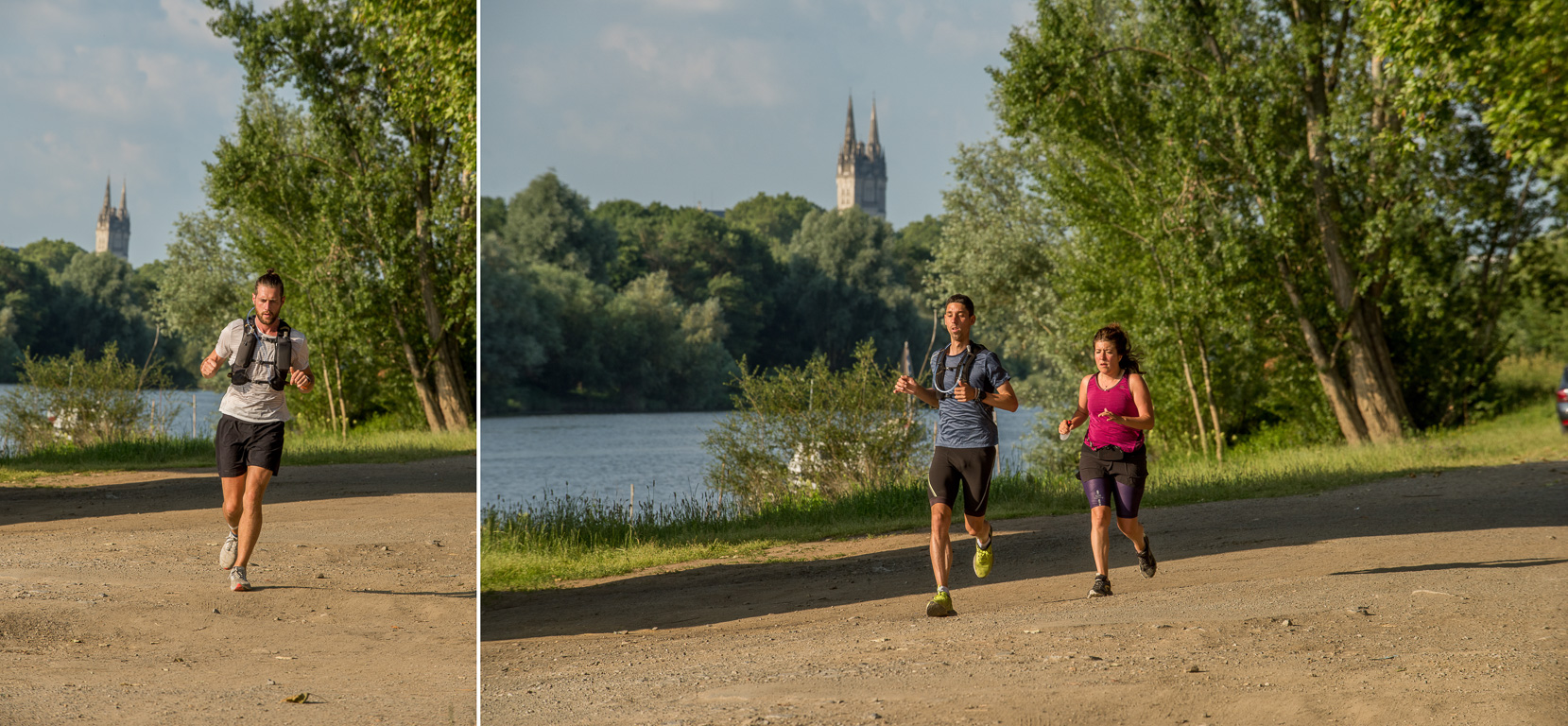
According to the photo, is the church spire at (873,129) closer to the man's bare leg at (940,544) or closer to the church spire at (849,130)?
the church spire at (849,130)

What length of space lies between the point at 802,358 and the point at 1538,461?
18.5 metres

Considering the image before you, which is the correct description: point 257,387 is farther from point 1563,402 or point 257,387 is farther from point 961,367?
point 1563,402

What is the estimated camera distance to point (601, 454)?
25.0m

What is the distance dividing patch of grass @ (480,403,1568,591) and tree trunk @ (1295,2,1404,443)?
186cm

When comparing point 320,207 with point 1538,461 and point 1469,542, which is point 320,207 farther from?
point 1538,461

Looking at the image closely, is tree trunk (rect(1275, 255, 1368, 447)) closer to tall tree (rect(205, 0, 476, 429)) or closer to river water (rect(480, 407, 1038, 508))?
river water (rect(480, 407, 1038, 508))

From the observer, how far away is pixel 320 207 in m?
13.8

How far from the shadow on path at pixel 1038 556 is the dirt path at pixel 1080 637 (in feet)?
0.13

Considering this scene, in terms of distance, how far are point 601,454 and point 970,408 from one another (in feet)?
64.5

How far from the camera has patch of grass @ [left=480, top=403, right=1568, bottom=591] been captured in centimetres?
930

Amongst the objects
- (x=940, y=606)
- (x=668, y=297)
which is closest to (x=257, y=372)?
(x=940, y=606)

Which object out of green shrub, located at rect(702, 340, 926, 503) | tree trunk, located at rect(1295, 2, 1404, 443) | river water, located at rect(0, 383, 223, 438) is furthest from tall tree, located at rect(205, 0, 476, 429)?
tree trunk, located at rect(1295, 2, 1404, 443)

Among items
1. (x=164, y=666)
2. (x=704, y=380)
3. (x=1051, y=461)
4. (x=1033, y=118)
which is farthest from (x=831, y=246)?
(x=164, y=666)

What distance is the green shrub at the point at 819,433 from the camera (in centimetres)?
1385
